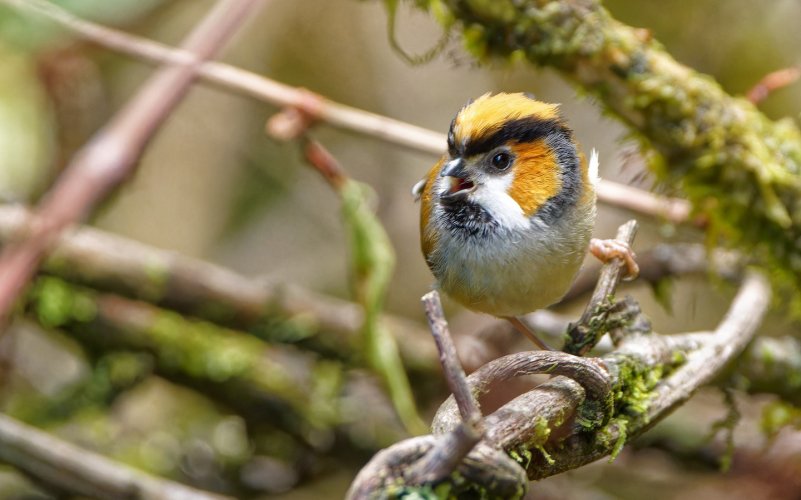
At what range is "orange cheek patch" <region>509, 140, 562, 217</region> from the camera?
5.85ft

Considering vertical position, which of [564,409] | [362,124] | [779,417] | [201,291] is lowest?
[201,291]

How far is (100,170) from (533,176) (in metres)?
0.96

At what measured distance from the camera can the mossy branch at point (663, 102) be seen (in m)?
2.23

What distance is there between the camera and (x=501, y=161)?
1.78 metres

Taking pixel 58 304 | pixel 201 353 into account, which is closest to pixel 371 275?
pixel 201 353

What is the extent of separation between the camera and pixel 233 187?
4.96m

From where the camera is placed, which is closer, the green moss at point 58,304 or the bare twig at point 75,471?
the bare twig at point 75,471

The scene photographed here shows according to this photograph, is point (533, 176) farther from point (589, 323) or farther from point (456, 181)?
point (589, 323)

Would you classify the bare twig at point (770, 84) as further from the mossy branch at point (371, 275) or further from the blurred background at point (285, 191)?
the mossy branch at point (371, 275)

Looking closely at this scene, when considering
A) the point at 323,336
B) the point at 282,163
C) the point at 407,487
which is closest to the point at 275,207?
the point at 282,163

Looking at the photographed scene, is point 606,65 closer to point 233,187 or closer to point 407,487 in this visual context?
point 407,487

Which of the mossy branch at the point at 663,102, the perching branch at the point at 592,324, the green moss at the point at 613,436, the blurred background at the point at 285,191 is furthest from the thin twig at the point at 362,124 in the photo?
the green moss at the point at 613,436

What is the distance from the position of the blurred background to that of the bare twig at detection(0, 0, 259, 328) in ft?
3.41

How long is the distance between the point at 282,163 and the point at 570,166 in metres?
3.30
